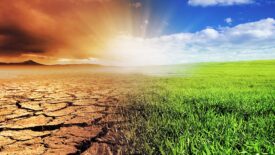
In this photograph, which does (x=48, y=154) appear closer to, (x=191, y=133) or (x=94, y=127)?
(x=94, y=127)

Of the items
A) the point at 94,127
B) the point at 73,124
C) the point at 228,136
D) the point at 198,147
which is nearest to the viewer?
the point at 198,147

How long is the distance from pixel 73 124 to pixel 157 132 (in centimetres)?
126

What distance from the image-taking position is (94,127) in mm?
2609

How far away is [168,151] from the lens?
1654 millimetres

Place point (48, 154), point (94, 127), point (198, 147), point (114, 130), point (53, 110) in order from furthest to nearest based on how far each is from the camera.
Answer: point (53, 110) → point (94, 127) → point (114, 130) → point (48, 154) → point (198, 147)

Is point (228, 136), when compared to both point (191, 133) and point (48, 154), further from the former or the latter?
point (48, 154)

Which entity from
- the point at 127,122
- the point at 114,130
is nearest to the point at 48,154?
the point at 114,130

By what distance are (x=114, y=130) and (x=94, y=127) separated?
0.33 m

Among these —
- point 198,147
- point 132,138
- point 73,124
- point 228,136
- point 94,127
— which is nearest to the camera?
point 198,147

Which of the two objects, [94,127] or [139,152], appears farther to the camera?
[94,127]

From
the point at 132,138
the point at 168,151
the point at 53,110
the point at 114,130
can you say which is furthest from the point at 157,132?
the point at 53,110

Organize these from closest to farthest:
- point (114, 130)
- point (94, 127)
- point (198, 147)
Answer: point (198, 147) → point (114, 130) → point (94, 127)

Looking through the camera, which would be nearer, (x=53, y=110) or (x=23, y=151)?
(x=23, y=151)

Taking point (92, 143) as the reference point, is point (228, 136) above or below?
above
